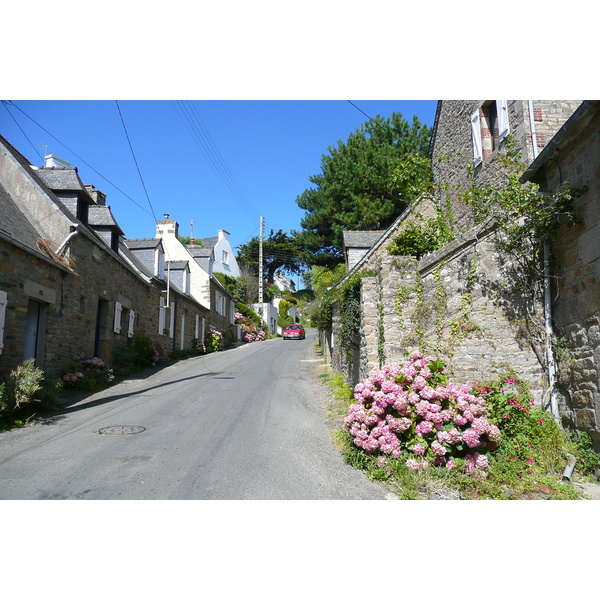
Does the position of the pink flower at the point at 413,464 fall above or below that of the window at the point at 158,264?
below

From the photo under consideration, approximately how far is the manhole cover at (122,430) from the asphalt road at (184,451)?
2 cm

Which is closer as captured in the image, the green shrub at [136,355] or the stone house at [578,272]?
the stone house at [578,272]

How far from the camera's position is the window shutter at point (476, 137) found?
10300 millimetres

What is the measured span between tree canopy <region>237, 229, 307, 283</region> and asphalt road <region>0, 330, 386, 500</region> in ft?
119

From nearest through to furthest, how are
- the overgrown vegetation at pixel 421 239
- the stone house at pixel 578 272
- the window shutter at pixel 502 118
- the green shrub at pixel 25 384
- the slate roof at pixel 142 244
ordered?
1. the stone house at pixel 578 272
2. the green shrub at pixel 25 384
3. the window shutter at pixel 502 118
4. the overgrown vegetation at pixel 421 239
5. the slate roof at pixel 142 244

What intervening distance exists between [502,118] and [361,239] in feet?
30.4

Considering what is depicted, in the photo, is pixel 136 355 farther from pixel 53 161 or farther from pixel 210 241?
pixel 210 241

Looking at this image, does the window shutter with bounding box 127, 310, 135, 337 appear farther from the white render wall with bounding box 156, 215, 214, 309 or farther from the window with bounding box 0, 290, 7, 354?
the white render wall with bounding box 156, 215, 214, 309

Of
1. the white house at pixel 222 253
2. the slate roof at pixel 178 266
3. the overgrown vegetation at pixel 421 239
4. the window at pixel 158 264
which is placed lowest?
the overgrown vegetation at pixel 421 239

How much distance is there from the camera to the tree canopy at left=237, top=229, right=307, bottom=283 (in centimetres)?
4625

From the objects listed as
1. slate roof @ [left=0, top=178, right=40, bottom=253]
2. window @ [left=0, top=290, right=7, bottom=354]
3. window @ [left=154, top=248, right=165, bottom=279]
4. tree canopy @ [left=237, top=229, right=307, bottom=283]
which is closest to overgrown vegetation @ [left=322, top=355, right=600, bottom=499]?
window @ [left=0, top=290, right=7, bottom=354]

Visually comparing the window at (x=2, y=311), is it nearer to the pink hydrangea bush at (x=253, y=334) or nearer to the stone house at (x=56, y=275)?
the stone house at (x=56, y=275)

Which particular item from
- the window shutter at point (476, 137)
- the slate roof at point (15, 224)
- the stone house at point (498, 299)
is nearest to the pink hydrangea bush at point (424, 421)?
the stone house at point (498, 299)
